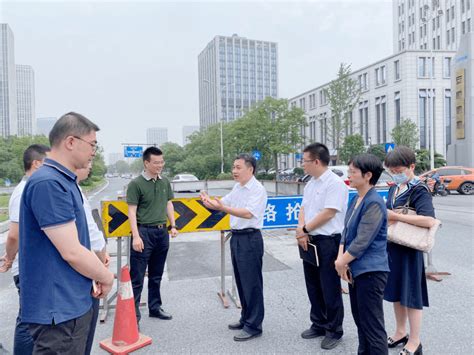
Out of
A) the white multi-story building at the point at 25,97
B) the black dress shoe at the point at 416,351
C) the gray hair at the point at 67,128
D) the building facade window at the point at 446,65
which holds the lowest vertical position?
the black dress shoe at the point at 416,351

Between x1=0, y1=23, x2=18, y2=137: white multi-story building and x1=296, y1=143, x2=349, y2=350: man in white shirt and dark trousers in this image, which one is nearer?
x1=296, y1=143, x2=349, y2=350: man in white shirt and dark trousers

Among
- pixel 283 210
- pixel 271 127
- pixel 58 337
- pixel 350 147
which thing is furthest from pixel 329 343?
pixel 350 147

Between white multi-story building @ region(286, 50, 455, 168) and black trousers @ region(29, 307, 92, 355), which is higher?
white multi-story building @ region(286, 50, 455, 168)

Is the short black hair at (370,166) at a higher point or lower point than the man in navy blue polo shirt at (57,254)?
higher

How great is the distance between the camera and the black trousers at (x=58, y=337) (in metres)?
1.85

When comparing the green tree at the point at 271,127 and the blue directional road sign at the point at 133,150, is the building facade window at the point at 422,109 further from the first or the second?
the blue directional road sign at the point at 133,150

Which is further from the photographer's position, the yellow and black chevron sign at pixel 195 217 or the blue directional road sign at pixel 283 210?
the blue directional road sign at pixel 283 210

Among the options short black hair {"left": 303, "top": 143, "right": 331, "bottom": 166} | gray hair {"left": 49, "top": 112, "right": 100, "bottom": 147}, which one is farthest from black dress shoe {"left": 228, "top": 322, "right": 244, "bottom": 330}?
gray hair {"left": 49, "top": 112, "right": 100, "bottom": 147}

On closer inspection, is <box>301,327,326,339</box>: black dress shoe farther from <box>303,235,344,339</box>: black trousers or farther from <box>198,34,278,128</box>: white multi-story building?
<box>198,34,278,128</box>: white multi-story building

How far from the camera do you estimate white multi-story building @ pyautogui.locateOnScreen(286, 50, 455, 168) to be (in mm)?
43094

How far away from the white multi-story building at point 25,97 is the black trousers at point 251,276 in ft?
295

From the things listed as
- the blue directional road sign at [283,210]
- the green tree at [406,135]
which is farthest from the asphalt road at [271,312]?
the green tree at [406,135]

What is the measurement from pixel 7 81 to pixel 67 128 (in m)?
71.3

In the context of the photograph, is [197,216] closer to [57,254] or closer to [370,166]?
[370,166]
